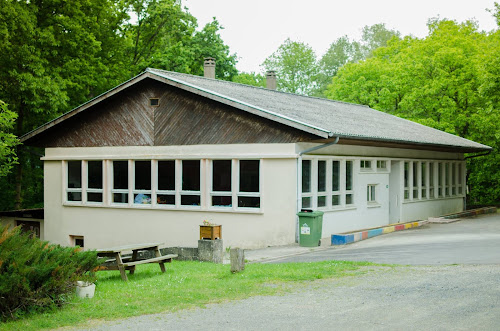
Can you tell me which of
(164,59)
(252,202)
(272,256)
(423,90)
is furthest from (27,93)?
(423,90)

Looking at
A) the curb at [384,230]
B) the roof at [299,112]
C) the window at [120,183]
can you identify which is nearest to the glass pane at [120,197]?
the window at [120,183]

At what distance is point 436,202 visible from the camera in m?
29.0

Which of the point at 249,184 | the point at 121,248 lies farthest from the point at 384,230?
the point at 121,248

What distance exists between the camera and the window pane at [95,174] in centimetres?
2377

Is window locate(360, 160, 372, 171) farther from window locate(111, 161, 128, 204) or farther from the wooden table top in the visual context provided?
the wooden table top

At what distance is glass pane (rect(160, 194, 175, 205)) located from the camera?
21.8 meters

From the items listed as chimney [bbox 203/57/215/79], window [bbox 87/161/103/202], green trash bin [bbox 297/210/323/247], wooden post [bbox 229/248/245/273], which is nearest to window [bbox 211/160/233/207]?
green trash bin [bbox 297/210/323/247]

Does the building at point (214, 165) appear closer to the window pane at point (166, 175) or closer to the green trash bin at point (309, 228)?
the window pane at point (166, 175)

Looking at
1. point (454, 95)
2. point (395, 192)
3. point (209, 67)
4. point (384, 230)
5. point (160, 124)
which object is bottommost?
point (384, 230)

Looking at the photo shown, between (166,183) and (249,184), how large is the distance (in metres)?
3.47

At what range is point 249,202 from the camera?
20031 millimetres

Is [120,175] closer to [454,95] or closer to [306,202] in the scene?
[306,202]

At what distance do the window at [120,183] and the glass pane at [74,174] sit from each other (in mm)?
1777

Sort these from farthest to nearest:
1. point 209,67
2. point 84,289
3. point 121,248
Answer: point 209,67 < point 121,248 < point 84,289
